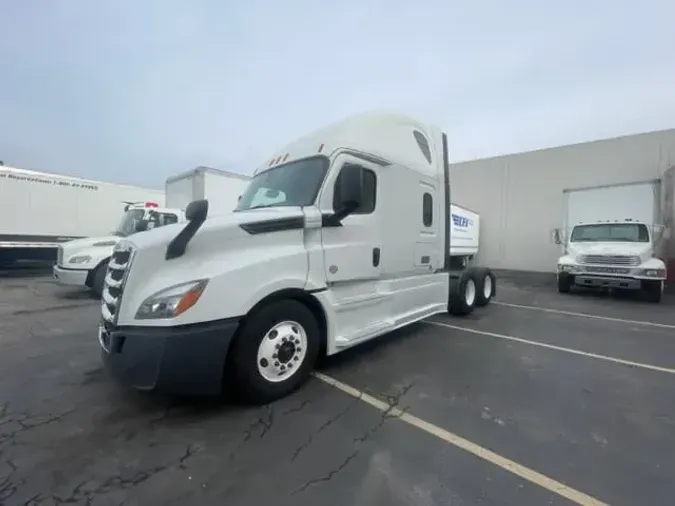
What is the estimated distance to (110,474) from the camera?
2.20 metres

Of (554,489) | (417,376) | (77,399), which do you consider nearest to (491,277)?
(417,376)

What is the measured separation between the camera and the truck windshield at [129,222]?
929cm

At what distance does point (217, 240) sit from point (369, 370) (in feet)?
7.71

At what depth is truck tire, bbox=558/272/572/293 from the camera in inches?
405

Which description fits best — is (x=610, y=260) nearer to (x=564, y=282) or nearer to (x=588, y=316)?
(x=564, y=282)

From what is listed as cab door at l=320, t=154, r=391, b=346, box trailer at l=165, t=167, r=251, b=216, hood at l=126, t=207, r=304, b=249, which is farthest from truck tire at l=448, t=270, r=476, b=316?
box trailer at l=165, t=167, r=251, b=216

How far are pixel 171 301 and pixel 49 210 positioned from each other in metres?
14.1

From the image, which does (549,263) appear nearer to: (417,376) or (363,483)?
(417,376)

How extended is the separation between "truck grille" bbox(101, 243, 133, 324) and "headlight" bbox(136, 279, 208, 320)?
312 millimetres

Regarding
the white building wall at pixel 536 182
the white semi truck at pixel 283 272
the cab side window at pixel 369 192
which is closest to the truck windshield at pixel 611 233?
the white building wall at pixel 536 182

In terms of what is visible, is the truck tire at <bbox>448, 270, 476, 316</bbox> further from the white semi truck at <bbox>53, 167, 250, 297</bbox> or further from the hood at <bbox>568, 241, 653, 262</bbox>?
the white semi truck at <bbox>53, 167, 250, 297</bbox>

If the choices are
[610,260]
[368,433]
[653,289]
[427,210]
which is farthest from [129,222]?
[653,289]

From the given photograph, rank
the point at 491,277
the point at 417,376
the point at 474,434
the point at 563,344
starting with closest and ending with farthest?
the point at 474,434, the point at 417,376, the point at 563,344, the point at 491,277

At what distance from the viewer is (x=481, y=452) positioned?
2.46 meters
